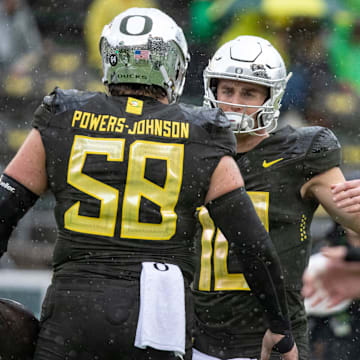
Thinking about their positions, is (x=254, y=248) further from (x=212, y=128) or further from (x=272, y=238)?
(x=272, y=238)

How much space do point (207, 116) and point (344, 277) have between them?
1.17m

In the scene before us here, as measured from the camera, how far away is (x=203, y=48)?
30.4 ft

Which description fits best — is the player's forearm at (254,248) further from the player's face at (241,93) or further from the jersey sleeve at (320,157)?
the player's face at (241,93)

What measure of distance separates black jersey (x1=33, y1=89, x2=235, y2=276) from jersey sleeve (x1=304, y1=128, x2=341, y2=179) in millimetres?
990

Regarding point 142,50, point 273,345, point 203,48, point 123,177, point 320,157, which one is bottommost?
point 203,48

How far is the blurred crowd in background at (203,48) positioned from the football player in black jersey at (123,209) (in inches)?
245

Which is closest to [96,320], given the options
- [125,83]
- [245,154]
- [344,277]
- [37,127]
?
[37,127]

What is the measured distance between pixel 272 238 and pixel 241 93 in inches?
30.7

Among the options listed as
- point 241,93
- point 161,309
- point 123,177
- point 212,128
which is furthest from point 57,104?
point 241,93

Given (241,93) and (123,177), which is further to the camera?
(241,93)

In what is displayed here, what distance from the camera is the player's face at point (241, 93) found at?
379cm

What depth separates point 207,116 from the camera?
8.71ft

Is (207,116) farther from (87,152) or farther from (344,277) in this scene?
(344,277)

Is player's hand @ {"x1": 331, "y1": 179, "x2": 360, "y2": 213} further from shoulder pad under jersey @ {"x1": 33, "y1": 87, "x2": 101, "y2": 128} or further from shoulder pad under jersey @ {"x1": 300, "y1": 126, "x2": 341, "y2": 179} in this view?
shoulder pad under jersey @ {"x1": 33, "y1": 87, "x2": 101, "y2": 128}
